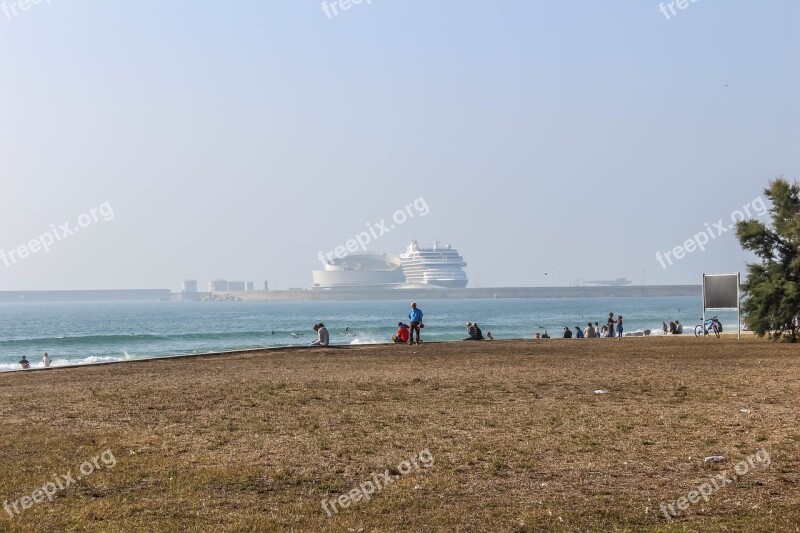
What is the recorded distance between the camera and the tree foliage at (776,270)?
2827cm

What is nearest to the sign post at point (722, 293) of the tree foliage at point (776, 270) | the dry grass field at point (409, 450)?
the tree foliage at point (776, 270)

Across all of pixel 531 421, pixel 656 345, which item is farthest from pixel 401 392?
pixel 656 345

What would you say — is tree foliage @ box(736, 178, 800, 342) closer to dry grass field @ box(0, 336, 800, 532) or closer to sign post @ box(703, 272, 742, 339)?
Result: sign post @ box(703, 272, 742, 339)

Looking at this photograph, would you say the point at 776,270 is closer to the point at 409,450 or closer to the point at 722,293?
the point at 722,293

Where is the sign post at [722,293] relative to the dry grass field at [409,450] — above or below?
above

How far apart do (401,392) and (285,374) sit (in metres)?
4.73

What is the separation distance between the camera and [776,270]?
2898 centimetres

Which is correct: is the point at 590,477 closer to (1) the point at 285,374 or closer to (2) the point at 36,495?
(2) the point at 36,495

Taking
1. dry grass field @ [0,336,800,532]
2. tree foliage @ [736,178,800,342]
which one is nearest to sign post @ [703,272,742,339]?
tree foliage @ [736,178,800,342]

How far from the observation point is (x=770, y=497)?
767 centimetres

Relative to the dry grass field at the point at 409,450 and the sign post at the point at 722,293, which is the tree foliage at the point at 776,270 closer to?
the sign post at the point at 722,293

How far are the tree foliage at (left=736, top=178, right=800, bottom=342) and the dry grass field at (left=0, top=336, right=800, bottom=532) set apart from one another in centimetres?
983

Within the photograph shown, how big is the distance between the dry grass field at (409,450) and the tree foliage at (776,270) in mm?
9827

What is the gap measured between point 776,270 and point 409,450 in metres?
21.9
